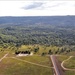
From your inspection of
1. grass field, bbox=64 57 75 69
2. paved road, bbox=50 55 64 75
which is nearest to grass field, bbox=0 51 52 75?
paved road, bbox=50 55 64 75

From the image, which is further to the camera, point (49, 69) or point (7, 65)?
point (7, 65)

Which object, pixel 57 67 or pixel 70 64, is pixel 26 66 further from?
pixel 70 64

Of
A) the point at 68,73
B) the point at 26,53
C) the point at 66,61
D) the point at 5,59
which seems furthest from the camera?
the point at 26,53

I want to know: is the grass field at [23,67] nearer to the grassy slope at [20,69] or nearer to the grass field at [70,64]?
the grassy slope at [20,69]

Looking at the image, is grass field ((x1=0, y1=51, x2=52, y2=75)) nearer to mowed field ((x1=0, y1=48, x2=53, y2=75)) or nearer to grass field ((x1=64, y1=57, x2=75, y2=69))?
mowed field ((x1=0, y1=48, x2=53, y2=75))

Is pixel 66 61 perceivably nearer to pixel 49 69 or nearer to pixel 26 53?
pixel 49 69

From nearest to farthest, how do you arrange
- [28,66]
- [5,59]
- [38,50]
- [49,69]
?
[49,69] < [28,66] < [5,59] < [38,50]

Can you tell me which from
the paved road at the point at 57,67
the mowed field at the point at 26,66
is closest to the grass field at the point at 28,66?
the mowed field at the point at 26,66

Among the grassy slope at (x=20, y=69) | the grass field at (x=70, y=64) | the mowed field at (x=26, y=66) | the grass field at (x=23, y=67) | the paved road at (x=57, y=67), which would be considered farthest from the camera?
the grass field at (x=70, y=64)

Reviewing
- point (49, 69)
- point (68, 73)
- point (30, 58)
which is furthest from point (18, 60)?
point (68, 73)
